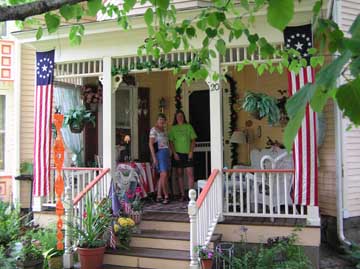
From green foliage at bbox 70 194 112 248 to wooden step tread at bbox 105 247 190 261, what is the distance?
0.30m

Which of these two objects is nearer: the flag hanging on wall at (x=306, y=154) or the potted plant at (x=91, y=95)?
the flag hanging on wall at (x=306, y=154)

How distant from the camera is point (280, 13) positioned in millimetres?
1670

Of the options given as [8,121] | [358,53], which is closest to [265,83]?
[8,121]

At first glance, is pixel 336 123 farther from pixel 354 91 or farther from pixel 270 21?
pixel 354 91

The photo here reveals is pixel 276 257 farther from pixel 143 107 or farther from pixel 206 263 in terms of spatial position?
pixel 143 107

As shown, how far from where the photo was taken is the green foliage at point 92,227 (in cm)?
591

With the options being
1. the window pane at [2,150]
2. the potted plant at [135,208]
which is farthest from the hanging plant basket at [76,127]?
the window pane at [2,150]

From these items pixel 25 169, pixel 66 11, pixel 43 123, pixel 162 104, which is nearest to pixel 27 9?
pixel 66 11

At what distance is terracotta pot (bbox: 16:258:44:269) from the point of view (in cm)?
588

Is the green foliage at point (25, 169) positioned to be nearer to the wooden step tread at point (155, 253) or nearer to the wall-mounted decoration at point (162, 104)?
the wall-mounted decoration at point (162, 104)

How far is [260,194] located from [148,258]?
2.28 metres

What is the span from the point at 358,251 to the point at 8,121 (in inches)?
306

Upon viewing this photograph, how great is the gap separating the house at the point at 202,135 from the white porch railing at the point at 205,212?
15 mm

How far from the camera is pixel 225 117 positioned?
9.33 meters
